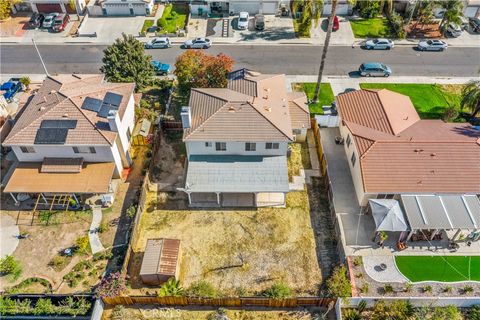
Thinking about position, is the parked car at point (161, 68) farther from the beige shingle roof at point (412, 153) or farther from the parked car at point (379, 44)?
the parked car at point (379, 44)

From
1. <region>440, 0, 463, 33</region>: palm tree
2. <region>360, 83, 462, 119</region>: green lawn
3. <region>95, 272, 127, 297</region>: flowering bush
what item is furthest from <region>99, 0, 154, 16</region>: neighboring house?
<region>95, 272, 127, 297</region>: flowering bush

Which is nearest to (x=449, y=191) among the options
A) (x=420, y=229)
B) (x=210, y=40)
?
(x=420, y=229)

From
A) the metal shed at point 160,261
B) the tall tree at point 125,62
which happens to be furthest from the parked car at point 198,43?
the metal shed at point 160,261

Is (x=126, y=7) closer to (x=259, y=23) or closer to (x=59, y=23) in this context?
(x=59, y=23)

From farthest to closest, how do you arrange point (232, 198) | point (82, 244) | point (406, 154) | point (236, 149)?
point (232, 198)
point (236, 149)
point (406, 154)
point (82, 244)

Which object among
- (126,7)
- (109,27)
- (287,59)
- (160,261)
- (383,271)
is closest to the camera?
(160,261)

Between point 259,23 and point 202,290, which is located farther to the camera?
point 259,23

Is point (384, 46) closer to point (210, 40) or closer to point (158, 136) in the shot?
point (210, 40)

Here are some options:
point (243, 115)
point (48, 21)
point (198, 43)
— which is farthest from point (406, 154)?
point (48, 21)
